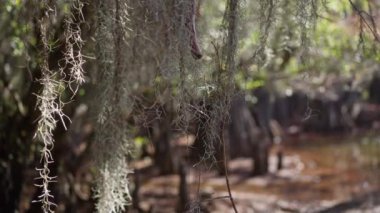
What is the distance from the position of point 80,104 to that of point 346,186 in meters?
6.36

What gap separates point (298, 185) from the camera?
1109 cm

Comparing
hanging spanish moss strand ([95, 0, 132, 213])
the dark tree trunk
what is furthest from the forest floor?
hanging spanish moss strand ([95, 0, 132, 213])

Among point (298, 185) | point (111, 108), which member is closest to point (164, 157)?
point (298, 185)

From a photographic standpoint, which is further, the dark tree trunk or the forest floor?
the dark tree trunk

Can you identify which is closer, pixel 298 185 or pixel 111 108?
pixel 111 108

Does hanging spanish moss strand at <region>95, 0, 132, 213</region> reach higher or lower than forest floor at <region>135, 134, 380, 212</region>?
higher

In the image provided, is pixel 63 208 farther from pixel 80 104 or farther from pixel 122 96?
pixel 122 96

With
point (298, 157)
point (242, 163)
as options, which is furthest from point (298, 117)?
point (242, 163)

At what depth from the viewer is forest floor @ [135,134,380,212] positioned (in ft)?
26.2

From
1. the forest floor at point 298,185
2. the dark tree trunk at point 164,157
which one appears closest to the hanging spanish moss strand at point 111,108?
the forest floor at point 298,185

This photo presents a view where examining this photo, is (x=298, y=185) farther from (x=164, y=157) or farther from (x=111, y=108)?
(x=111, y=108)

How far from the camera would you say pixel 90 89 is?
18.0ft

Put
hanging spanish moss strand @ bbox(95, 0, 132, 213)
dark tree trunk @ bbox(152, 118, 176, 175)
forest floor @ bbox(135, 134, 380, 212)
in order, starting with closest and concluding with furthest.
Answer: hanging spanish moss strand @ bbox(95, 0, 132, 213)
forest floor @ bbox(135, 134, 380, 212)
dark tree trunk @ bbox(152, 118, 176, 175)

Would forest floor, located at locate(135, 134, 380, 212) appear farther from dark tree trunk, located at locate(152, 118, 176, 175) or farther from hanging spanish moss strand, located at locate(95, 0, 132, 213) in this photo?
hanging spanish moss strand, located at locate(95, 0, 132, 213)
